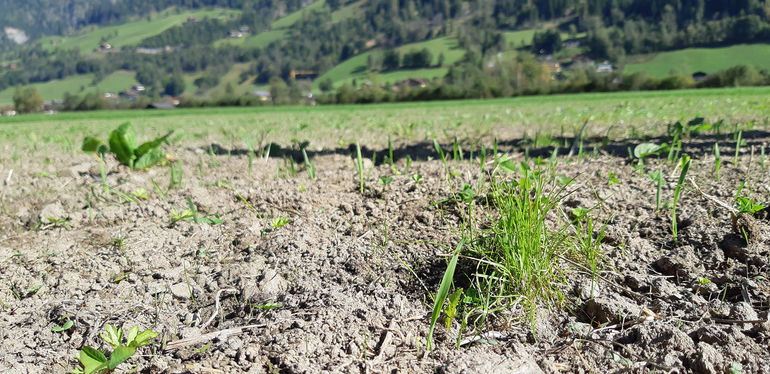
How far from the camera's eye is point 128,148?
3.81 meters

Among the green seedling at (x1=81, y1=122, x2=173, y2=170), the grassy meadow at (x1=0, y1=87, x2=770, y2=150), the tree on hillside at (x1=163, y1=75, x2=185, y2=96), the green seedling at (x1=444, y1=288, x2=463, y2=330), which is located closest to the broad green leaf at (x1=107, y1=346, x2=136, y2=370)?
the green seedling at (x1=444, y1=288, x2=463, y2=330)

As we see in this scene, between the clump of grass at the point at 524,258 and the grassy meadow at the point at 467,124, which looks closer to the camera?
the clump of grass at the point at 524,258

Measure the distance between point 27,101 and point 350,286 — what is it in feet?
261

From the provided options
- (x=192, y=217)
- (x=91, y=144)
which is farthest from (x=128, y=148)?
(x=192, y=217)

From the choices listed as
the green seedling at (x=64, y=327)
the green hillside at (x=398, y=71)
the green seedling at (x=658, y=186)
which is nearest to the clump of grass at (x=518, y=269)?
the green seedling at (x=658, y=186)

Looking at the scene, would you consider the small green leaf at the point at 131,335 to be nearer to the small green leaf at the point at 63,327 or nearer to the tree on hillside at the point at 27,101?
the small green leaf at the point at 63,327

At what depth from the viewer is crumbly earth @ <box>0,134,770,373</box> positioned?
1321 millimetres

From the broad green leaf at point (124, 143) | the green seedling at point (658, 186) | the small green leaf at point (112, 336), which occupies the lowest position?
the small green leaf at point (112, 336)

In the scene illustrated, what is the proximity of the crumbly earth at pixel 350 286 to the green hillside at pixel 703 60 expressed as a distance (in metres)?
87.7

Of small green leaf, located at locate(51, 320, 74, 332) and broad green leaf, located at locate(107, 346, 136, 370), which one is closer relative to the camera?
broad green leaf, located at locate(107, 346, 136, 370)

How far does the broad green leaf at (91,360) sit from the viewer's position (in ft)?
4.09

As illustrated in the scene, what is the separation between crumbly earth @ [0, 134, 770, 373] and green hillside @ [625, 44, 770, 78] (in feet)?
288

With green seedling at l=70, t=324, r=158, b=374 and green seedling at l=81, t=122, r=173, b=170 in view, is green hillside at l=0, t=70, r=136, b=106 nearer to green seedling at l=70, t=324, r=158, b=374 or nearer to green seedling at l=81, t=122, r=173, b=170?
green seedling at l=81, t=122, r=173, b=170

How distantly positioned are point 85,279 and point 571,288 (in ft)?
5.87
